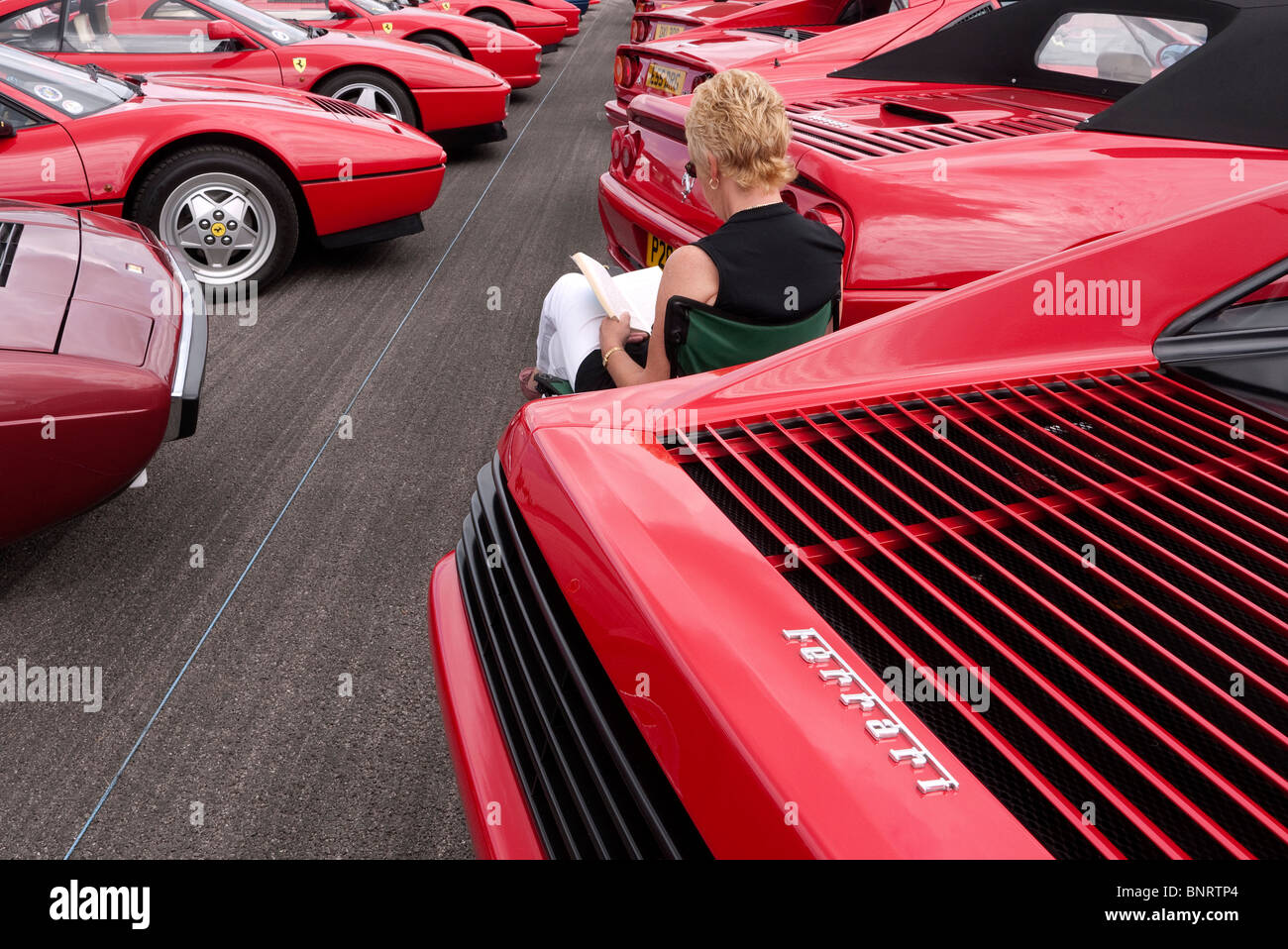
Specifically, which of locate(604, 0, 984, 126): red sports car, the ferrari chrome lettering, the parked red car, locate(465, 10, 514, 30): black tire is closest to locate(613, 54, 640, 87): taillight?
locate(604, 0, 984, 126): red sports car

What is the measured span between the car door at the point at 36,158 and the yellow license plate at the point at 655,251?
8.28 feet

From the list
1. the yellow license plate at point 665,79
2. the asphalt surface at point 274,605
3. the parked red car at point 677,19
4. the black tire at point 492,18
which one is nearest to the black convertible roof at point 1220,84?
the yellow license plate at point 665,79

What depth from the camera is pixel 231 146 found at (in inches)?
185

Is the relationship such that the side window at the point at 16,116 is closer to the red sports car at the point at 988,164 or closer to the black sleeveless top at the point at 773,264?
the red sports car at the point at 988,164

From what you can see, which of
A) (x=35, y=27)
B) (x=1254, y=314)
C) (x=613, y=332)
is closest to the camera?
(x=1254, y=314)

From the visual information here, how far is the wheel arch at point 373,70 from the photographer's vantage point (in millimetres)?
6523

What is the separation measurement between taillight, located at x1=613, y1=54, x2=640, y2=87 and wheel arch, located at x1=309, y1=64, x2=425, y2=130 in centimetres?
188

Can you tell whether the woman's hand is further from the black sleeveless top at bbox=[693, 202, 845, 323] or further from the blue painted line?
the blue painted line

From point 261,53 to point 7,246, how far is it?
392 centimetres

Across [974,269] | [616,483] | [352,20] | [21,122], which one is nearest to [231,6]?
[352,20]

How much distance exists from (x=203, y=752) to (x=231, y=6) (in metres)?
5.68

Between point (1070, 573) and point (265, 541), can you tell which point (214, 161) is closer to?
point (265, 541)

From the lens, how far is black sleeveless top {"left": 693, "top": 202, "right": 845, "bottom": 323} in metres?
2.29

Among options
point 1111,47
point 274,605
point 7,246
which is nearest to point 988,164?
point 1111,47
